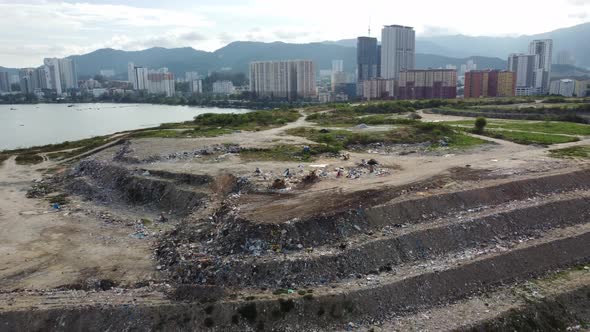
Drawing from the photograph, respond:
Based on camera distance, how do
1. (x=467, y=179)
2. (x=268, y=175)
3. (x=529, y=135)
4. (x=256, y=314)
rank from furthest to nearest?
(x=529, y=135) → (x=268, y=175) → (x=467, y=179) → (x=256, y=314)

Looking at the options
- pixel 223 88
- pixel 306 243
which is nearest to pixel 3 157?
pixel 306 243

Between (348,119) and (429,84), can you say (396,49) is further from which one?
(348,119)

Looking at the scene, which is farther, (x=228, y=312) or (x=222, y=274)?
(x=222, y=274)

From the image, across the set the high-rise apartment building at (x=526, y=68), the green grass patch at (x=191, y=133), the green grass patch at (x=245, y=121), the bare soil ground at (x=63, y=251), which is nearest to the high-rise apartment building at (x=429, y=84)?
the high-rise apartment building at (x=526, y=68)

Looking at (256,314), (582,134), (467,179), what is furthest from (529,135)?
(256,314)

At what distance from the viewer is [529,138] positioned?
28.1 m

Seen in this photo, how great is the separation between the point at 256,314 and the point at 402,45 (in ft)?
453

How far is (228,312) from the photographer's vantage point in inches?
463

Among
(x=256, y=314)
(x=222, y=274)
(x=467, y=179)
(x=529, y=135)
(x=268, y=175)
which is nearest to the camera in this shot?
(x=256, y=314)

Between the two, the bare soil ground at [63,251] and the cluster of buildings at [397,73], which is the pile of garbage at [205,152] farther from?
the cluster of buildings at [397,73]

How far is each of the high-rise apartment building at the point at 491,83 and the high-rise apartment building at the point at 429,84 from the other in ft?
12.3

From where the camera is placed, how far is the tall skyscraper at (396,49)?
452 feet

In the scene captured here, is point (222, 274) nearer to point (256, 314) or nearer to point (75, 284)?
point (256, 314)

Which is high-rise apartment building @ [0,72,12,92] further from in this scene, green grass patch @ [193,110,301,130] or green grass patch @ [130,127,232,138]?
green grass patch @ [130,127,232,138]
